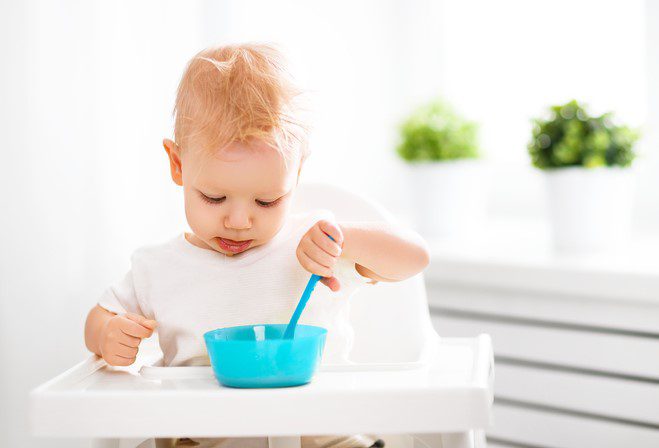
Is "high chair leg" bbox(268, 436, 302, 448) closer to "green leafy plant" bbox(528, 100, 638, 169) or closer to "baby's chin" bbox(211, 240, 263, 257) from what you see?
"baby's chin" bbox(211, 240, 263, 257)

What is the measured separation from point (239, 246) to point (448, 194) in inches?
35.2

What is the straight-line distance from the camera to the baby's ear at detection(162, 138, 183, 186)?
0.93 m

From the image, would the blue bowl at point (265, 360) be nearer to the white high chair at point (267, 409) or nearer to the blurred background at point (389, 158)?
the white high chair at point (267, 409)

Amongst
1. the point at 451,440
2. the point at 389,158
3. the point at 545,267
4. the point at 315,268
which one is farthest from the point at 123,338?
the point at 389,158

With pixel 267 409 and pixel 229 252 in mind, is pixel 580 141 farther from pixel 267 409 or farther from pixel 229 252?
pixel 267 409

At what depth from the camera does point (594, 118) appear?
4.87 feet

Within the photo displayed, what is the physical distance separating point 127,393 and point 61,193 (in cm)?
56

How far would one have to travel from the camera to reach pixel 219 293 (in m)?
0.92

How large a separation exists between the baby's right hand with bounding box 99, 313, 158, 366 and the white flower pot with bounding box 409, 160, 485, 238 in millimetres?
978

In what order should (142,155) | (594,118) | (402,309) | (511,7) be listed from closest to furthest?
(402,309) → (142,155) → (594,118) → (511,7)

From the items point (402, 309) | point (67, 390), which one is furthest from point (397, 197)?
point (67, 390)

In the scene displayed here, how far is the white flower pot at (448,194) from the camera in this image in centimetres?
172

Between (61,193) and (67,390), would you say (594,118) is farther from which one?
(67,390)

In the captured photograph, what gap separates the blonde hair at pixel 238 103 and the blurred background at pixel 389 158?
0.05m
